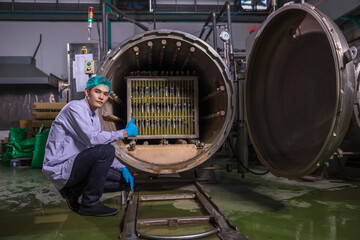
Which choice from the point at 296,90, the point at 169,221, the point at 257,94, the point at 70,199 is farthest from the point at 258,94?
the point at 70,199

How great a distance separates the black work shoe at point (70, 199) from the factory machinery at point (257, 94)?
0.44 m

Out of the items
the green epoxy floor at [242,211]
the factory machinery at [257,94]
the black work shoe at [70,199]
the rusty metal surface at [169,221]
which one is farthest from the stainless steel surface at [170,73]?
the rusty metal surface at [169,221]

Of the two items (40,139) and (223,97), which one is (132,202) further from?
(40,139)

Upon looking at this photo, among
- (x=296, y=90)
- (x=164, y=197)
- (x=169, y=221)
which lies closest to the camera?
(x=169, y=221)

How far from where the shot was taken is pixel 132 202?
216cm

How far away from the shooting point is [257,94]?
247cm

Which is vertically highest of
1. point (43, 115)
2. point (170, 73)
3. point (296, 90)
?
point (170, 73)

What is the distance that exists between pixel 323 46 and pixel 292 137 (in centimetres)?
72

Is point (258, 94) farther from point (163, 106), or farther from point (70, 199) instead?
point (70, 199)

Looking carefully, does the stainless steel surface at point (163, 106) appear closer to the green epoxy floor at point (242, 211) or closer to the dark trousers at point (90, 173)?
the green epoxy floor at point (242, 211)

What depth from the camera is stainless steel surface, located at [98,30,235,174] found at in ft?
7.87

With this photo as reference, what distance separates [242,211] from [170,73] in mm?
1787

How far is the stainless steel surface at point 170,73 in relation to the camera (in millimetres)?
2398

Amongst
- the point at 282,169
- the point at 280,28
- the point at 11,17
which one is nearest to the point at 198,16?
the point at 11,17
